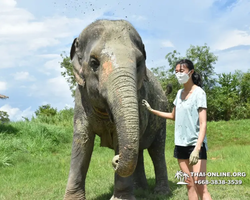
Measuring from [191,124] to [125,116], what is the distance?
0.85m

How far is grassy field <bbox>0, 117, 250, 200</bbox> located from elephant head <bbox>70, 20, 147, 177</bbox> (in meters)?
2.18

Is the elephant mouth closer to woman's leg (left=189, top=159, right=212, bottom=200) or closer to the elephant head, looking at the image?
the elephant head

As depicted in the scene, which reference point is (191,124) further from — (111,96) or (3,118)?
(3,118)

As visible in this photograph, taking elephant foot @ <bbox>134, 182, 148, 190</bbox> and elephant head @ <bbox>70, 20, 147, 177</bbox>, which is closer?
elephant head @ <bbox>70, 20, 147, 177</bbox>

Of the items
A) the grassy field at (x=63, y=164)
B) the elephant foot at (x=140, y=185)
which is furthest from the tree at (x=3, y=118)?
the elephant foot at (x=140, y=185)

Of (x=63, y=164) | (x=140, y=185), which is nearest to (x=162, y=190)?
(x=140, y=185)

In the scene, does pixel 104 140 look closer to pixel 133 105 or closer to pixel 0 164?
pixel 133 105

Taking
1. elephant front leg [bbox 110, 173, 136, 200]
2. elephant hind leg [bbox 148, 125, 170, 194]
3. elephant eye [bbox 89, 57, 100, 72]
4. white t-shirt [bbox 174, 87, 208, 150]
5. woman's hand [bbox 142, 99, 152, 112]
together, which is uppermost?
elephant eye [bbox 89, 57, 100, 72]

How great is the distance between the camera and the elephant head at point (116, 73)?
300 centimetres

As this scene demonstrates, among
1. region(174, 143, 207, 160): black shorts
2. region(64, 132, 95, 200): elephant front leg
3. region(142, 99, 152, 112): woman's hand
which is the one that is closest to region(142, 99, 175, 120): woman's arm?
region(142, 99, 152, 112): woman's hand

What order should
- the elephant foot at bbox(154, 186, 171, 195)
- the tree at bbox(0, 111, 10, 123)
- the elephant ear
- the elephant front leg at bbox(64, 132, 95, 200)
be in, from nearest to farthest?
the elephant ear < the elephant front leg at bbox(64, 132, 95, 200) < the elephant foot at bbox(154, 186, 171, 195) < the tree at bbox(0, 111, 10, 123)

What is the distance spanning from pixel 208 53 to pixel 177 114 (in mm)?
23855

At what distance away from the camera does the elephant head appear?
3.00 meters

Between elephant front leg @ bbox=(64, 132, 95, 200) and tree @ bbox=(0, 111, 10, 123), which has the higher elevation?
tree @ bbox=(0, 111, 10, 123)
